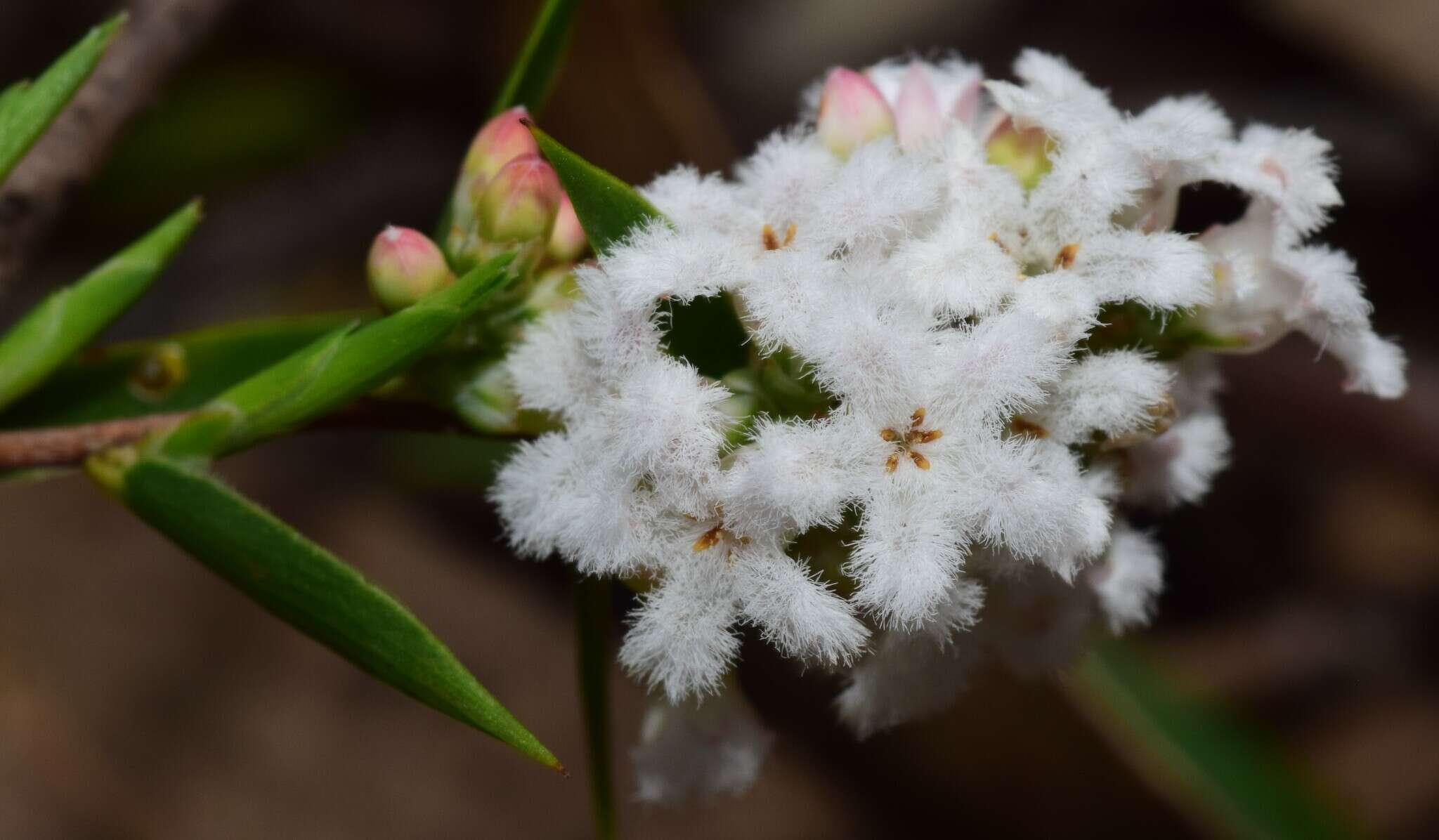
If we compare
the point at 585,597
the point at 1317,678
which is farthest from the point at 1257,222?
the point at 1317,678

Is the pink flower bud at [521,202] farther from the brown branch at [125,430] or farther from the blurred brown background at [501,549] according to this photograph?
the blurred brown background at [501,549]

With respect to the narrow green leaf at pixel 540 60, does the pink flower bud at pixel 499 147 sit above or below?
below

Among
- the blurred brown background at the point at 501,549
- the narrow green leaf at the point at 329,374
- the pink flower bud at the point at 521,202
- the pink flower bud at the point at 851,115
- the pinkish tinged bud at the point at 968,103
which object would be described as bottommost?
the blurred brown background at the point at 501,549

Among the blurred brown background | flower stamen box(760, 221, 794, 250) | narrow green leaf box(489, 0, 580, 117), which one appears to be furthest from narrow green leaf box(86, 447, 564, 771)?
the blurred brown background

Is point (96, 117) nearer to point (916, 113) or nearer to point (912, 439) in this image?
point (916, 113)

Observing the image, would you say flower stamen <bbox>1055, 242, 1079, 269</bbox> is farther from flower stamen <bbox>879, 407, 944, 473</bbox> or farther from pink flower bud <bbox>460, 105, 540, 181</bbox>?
pink flower bud <bbox>460, 105, 540, 181</bbox>

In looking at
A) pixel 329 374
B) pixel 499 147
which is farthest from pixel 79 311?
pixel 499 147

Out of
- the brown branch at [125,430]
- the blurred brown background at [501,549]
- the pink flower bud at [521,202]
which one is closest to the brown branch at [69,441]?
the brown branch at [125,430]
